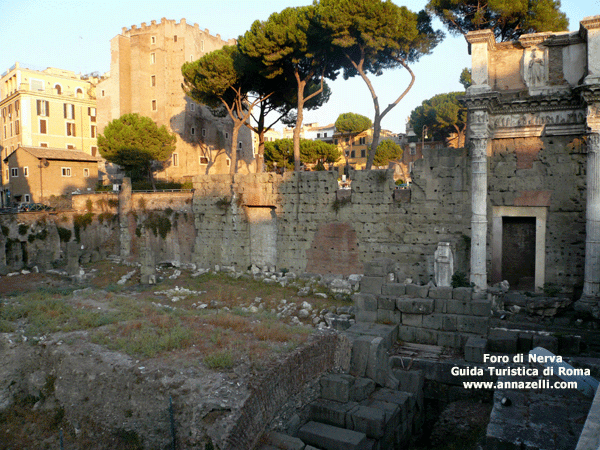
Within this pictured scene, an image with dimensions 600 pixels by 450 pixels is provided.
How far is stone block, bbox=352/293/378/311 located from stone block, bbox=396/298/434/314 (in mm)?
533

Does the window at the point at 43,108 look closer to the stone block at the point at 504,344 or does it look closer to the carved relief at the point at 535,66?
the carved relief at the point at 535,66

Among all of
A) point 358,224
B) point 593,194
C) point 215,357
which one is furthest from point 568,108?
point 215,357

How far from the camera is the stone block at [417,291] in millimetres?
9820

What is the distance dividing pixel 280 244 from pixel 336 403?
35.3 feet

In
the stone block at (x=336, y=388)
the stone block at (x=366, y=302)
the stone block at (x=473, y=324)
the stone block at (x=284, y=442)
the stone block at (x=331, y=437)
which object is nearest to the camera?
the stone block at (x=284, y=442)

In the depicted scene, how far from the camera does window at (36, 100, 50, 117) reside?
126 feet

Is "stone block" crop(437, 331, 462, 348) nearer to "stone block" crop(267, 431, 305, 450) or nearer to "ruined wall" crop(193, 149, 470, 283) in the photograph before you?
"ruined wall" crop(193, 149, 470, 283)

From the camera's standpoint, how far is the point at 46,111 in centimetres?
3897

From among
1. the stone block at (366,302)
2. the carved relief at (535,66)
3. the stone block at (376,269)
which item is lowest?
the stone block at (366,302)

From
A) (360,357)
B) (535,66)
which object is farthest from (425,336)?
(535,66)

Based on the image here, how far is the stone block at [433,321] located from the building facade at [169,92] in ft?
93.8

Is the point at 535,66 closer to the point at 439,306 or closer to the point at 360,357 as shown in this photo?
the point at 439,306

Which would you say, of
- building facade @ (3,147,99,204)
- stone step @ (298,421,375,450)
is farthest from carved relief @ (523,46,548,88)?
building facade @ (3,147,99,204)

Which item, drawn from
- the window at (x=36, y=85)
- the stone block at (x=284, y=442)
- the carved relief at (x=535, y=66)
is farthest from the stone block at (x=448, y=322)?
the window at (x=36, y=85)
